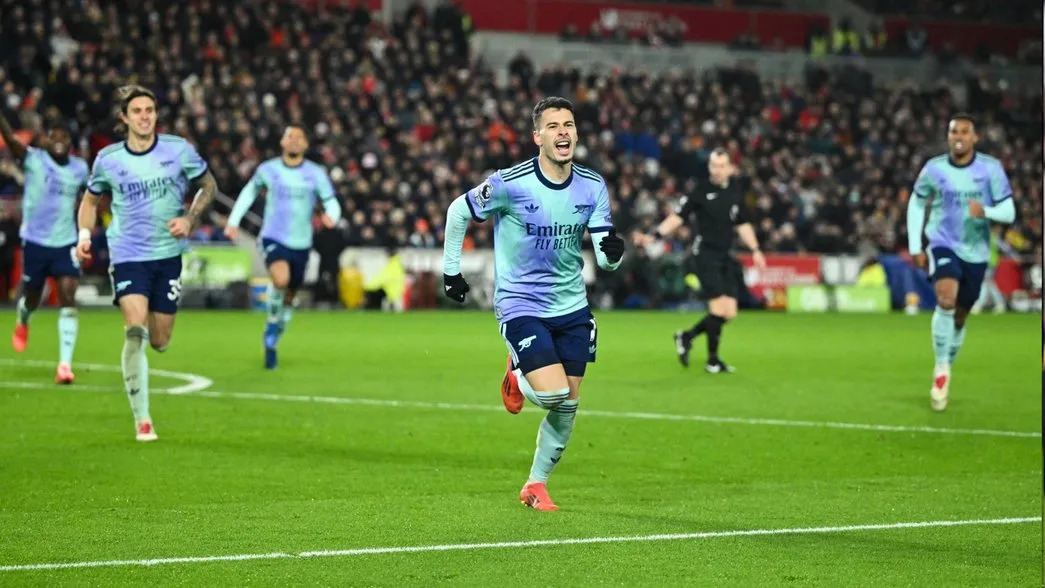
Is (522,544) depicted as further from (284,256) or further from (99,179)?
(284,256)

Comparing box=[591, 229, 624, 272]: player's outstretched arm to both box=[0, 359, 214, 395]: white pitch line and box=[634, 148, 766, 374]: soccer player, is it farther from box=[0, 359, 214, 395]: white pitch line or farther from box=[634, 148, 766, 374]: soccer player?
box=[634, 148, 766, 374]: soccer player

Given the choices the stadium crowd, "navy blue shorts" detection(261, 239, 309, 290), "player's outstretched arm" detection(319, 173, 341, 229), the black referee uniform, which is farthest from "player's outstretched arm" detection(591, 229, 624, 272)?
the stadium crowd

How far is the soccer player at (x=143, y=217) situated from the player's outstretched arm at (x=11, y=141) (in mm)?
2559

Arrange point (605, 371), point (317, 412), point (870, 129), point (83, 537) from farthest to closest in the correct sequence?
1. point (870, 129)
2. point (605, 371)
3. point (317, 412)
4. point (83, 537)

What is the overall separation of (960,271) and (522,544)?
807 cm

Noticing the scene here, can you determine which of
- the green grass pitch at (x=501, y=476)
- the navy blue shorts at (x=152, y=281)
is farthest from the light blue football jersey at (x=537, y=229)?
the navy blue shorts at (x=152, y=281)

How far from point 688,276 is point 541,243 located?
2816 cm

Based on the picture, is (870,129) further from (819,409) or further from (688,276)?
(819,409)

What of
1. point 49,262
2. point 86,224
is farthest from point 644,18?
point 86,224

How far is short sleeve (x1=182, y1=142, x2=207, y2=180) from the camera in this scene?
40.2 ft

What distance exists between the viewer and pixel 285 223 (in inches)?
719

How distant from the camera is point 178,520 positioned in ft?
27.4

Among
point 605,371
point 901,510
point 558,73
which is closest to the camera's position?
point 901,510

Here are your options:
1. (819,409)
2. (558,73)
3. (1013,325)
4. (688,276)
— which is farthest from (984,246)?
(558,73)
